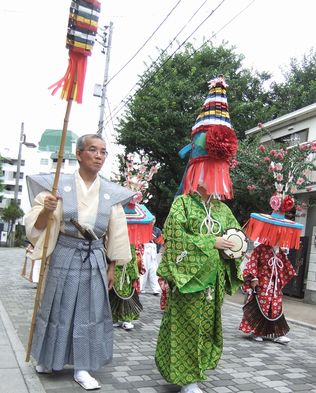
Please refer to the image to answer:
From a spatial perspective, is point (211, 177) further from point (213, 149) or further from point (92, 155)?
point (92, 155)

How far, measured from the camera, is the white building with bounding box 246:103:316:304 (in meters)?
12.1

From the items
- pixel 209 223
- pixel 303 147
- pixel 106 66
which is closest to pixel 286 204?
pixel 209 223

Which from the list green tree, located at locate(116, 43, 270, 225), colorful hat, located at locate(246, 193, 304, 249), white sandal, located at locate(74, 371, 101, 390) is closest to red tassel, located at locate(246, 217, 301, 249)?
colorful hat, located at locate(246, 193, 304, 249)

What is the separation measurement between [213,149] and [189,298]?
1.22 m

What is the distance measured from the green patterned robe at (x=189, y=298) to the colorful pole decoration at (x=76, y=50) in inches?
40.8

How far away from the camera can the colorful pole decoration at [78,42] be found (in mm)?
3809

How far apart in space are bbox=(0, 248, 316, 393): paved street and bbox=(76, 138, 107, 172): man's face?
1784mm

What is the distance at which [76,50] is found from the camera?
12.6 ft

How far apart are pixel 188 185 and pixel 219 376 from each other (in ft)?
6.06

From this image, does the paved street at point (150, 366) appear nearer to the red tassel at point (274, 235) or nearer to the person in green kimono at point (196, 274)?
the person in green kimono at point (196, 274)

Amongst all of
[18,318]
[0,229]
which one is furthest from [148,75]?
[0,229]

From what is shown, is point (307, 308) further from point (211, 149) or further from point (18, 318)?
point (211, 149)

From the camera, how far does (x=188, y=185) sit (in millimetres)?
4070

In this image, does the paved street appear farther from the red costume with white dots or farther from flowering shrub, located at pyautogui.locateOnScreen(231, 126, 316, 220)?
flowering shrub, located at pyautogui.locateOnScreen(231, 126, 316, 220)
